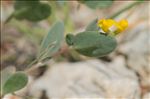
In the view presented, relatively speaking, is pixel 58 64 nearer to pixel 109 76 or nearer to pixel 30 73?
pixel 30 73

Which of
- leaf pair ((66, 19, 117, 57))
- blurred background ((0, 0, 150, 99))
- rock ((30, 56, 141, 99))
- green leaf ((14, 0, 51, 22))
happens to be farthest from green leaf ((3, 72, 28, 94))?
green leaf ((14, 0, 51, 22))

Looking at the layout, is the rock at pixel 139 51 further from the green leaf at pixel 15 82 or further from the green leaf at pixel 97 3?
the green leaf at pixel 15 82

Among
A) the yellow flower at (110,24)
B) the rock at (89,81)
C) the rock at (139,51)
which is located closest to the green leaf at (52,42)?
the yellow flower at (110,24)

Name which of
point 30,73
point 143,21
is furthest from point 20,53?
point 143,21

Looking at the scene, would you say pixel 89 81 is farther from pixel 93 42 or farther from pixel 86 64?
pixel 93 42

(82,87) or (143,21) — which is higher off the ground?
(143,21)

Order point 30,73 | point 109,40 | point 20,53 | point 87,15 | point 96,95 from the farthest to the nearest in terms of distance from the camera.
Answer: point 87,15, point 20,53, point 30,73, point 96,95, point 109,40
